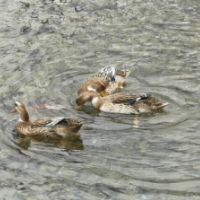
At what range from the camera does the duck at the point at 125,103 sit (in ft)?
34.6

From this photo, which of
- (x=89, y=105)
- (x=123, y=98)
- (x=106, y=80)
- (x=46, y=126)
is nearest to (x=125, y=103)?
(x=123, y=98)

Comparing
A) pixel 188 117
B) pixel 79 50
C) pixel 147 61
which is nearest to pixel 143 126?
pixel 188 117

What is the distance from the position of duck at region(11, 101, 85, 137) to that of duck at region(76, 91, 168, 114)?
4.06 ft

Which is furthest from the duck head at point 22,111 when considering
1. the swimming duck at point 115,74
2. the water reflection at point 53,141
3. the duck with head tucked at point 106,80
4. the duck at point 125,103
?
the swimming duck at point 115,74

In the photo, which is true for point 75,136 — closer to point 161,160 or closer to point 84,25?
point 161,160

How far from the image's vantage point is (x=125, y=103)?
10688 mm

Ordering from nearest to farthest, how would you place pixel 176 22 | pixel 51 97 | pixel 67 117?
1. pixel 67 117
2. pixel 51 97
3. pixel 176 22

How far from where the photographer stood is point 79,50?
44.1 feet

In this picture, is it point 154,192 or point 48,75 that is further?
point 48,75

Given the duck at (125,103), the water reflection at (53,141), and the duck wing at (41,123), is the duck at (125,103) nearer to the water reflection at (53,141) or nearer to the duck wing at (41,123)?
the duck wing at (41,123)

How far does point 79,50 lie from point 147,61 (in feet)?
6.01

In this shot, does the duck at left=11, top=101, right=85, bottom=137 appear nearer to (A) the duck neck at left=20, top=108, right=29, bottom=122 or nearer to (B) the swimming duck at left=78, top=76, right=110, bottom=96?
(A) the duck neck at left=20, top=108, right=29, bottom=122

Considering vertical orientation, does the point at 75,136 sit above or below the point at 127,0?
below

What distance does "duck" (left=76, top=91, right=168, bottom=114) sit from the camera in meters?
10.5
